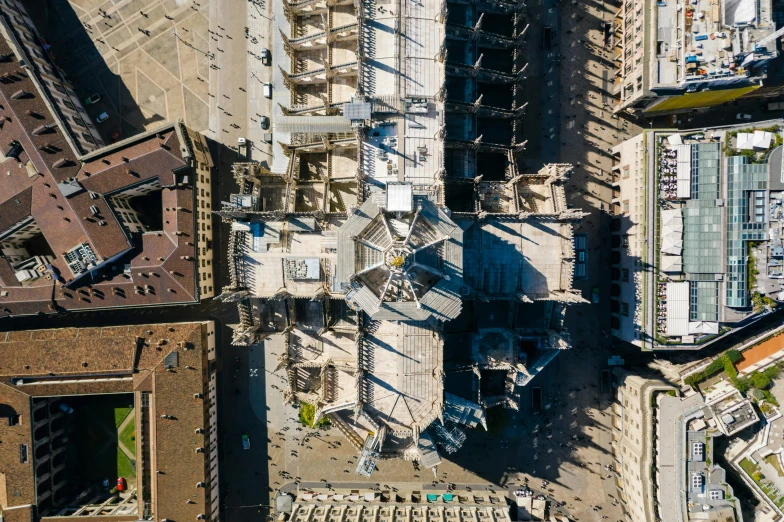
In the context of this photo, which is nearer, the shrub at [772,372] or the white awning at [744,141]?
the white awning at [744,141]

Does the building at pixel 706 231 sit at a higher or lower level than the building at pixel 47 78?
lower

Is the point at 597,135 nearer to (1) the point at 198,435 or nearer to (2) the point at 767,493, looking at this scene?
(2) the point at 767,493

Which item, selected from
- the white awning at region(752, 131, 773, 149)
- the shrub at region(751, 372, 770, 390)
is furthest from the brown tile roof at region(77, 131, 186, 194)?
the shrub at region(751, 372, 770, 390)

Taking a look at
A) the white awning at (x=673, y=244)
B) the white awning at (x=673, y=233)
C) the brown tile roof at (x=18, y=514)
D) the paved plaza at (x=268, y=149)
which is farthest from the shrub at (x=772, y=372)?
the brown tile roof at (x=18, y=514)

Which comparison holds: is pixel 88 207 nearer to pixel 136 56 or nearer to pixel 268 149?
pixel 268 149

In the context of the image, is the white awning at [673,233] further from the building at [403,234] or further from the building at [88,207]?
the building at [88,207]

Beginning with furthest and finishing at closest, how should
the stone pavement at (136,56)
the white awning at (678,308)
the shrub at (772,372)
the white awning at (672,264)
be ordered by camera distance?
the stone pavement at (136,56) → the shrub at (772,372) → the white awning at (678,308) → the white awning at (672,264)
